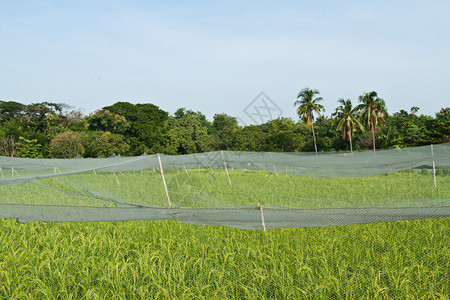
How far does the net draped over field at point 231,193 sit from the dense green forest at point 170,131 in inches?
627

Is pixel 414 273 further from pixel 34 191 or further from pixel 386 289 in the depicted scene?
pixel 34 191

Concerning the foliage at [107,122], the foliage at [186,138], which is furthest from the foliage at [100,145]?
the foliage at [186,138]

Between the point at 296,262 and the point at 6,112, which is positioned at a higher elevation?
the point at 6,112

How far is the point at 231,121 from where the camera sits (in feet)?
144

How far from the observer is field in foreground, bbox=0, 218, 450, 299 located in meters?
2.43

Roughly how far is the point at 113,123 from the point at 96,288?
31914mm

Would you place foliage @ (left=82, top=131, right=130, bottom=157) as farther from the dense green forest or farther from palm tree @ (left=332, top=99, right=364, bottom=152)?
palm tree @ (left=332, top=99, right=364, bottom=152)

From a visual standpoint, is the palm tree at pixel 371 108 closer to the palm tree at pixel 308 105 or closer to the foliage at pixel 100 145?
the palm tree at pixel 308 105

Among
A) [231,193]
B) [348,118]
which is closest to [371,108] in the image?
[348,118]

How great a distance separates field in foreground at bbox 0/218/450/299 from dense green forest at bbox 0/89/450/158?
20.6 m

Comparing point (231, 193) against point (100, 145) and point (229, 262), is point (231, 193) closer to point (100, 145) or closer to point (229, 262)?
point (229, 262)

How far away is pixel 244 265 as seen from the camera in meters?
2.91

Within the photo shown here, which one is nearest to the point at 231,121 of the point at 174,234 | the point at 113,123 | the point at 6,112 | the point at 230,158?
the point at 113,123

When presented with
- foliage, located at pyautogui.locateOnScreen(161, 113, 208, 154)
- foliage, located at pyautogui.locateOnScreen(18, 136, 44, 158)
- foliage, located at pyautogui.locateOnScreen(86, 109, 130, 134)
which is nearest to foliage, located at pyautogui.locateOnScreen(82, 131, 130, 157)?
foliage, located at pyautogui.locateOnScreen(86, 109, 130, 134)
